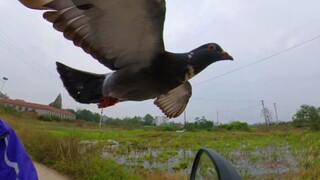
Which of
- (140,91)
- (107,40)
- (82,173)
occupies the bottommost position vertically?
(82,173)

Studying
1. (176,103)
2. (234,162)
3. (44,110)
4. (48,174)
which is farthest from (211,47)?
(234,162)

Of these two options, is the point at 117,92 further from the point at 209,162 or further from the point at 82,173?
the point at 82,173

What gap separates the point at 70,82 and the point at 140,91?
0.63 feet

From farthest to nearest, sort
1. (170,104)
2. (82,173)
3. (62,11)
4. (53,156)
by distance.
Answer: (53,156) → (82,173) → (170,104) → (62,11)

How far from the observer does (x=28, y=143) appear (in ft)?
21.9

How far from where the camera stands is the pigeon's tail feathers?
0.79 metres

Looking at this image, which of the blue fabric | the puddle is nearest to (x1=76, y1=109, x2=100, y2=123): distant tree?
the blue fabric

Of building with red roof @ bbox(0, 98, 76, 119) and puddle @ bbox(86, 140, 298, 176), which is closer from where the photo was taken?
building with red roof @ bbox(0, 98, 76, 119)

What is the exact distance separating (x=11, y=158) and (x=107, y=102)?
1.59 feet

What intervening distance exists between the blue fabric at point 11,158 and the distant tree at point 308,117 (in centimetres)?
1892

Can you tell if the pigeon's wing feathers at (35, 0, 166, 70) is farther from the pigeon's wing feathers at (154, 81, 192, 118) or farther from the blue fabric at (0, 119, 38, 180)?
the blue fabric at (0, 119, 38, 180)

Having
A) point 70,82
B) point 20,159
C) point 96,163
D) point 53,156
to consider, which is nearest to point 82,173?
point 96,163

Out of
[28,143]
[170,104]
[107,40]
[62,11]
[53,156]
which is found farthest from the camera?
[28,143]

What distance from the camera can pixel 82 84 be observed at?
80 centimetres
